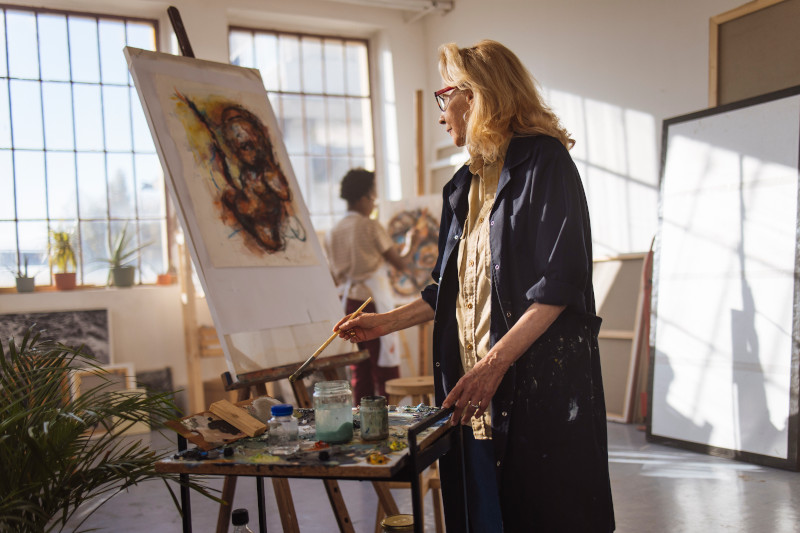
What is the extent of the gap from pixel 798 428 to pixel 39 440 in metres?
3.15

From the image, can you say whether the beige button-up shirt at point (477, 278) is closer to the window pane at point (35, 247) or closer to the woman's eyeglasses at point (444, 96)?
the woman's eyeglasses at point (444, 96)

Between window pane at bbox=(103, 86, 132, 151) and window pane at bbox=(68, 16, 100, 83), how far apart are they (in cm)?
15

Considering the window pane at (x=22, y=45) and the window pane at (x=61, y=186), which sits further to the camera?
the window pane at (x=61, y=186)

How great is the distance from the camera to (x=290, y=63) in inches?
245

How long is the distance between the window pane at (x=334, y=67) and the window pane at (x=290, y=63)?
0.27 m

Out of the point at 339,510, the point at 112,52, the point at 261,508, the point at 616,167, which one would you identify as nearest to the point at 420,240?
the point at 616,167

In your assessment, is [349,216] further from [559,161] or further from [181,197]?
[559,161]

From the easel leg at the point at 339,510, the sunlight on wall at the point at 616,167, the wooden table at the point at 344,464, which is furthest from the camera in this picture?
the sunlight on wall at the point at 616,167

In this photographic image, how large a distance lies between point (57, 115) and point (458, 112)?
463 centimetres

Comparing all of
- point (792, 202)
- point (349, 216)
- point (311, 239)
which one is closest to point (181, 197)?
point (311, 239)

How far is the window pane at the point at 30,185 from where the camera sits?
5.34 metres

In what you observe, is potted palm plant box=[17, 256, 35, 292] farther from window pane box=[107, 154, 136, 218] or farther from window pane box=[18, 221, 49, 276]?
window pane box=[107, 154, 136, 218]

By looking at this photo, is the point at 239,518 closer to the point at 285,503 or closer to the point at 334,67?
the point at 285,503

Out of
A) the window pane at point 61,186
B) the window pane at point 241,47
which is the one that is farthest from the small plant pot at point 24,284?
the window pane at point 241,47
